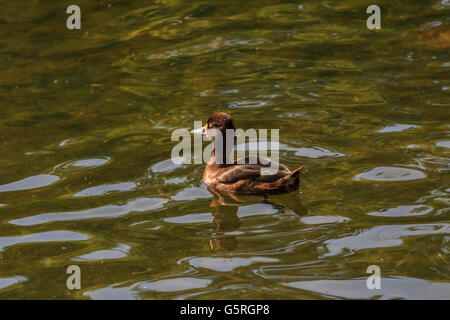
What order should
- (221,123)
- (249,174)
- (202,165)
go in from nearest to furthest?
(249,174) < (221,123) < (202,165)

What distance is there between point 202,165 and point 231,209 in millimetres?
1623

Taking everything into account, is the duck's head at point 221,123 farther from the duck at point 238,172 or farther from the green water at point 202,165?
the green water at point 202,165

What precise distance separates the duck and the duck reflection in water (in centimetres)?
8

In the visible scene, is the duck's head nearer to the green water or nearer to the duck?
the duck

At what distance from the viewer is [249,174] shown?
28.2ft

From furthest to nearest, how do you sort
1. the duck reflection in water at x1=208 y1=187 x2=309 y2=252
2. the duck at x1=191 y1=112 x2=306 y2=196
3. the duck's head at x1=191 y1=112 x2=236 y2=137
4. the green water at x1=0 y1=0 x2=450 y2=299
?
the duck's head at x1=191 y1=112 x2=236 y2=137, the duck at x1=191 y1=112 x2=306 y2=196, the duck reflection in water at x1=208 y1=187 x2=309 y2=252, the green water at x1=0 y1=0 x2=450 y2=299

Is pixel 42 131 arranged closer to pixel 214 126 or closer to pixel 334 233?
pixel 214 126

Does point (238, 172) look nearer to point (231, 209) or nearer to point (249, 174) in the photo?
point (249, 174)

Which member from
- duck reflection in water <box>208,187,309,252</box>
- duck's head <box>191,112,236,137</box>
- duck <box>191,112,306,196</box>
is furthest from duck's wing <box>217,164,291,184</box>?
duck's head <box>191,112,236,137</box>

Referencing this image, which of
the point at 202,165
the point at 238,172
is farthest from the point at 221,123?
the point at 238,172

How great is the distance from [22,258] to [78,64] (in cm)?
699

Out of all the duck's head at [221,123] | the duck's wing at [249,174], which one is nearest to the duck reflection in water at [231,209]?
the duck's wing at [249,174]

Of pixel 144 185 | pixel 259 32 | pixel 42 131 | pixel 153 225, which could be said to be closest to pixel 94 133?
pixel 42 131

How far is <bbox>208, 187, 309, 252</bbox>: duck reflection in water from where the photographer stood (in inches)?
294
